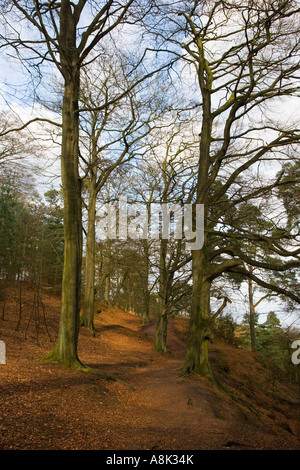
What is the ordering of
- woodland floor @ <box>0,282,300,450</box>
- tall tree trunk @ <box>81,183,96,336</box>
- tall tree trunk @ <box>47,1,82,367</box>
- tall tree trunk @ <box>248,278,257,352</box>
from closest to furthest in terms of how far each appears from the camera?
woodland floor @ <box>0,282,300,450</box>
tall tree trunk @ <box>47,1,82,367</box>
tall tree trunk @ <box>81,183,96,336</box>
tall tree trunk @ <box>248,278,257,352</box>

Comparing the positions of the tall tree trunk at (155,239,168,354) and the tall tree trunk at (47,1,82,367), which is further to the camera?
the tall tree trunk at (155,239,168,354)

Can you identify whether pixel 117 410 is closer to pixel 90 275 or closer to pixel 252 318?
pixel 90 275

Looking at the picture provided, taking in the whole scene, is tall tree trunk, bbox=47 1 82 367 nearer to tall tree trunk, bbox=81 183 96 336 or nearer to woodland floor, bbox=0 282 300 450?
woodland floor, bbox=0 282 300 450

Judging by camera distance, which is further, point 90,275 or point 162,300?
point 162,300

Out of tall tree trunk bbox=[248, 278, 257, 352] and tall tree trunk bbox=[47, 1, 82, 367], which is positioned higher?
tall tree trunk bbox=[47, 1, 82, 367]

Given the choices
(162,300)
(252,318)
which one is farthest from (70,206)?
(252,318)

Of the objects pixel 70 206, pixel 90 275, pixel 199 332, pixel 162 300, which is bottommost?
pixel 199 332

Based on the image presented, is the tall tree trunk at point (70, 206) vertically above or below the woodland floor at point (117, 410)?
above

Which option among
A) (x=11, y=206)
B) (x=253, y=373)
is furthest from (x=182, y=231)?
(x=11, y=206)

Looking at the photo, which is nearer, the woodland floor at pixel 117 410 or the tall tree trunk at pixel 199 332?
the woodland floor at pixel 117 410

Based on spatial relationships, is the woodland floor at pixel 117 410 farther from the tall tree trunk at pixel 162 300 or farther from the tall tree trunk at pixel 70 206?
the tall tree trunk at pixel 162 300

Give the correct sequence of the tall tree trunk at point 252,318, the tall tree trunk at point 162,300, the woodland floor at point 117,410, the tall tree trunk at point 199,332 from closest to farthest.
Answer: the woodland floor at point 117,410 → the tall tree trunk at point 199,332 → the tall tree trunk at point 162,300 → the tall tree trunk at point 252,318

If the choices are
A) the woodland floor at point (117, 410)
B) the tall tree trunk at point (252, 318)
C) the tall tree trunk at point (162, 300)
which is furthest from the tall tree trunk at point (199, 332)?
the tall tree trunk at point (252, 318)

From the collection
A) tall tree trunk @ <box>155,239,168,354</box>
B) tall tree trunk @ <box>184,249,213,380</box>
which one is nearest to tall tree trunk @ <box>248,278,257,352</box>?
tall tree trunk @ <box>155,239,168,354</box>
